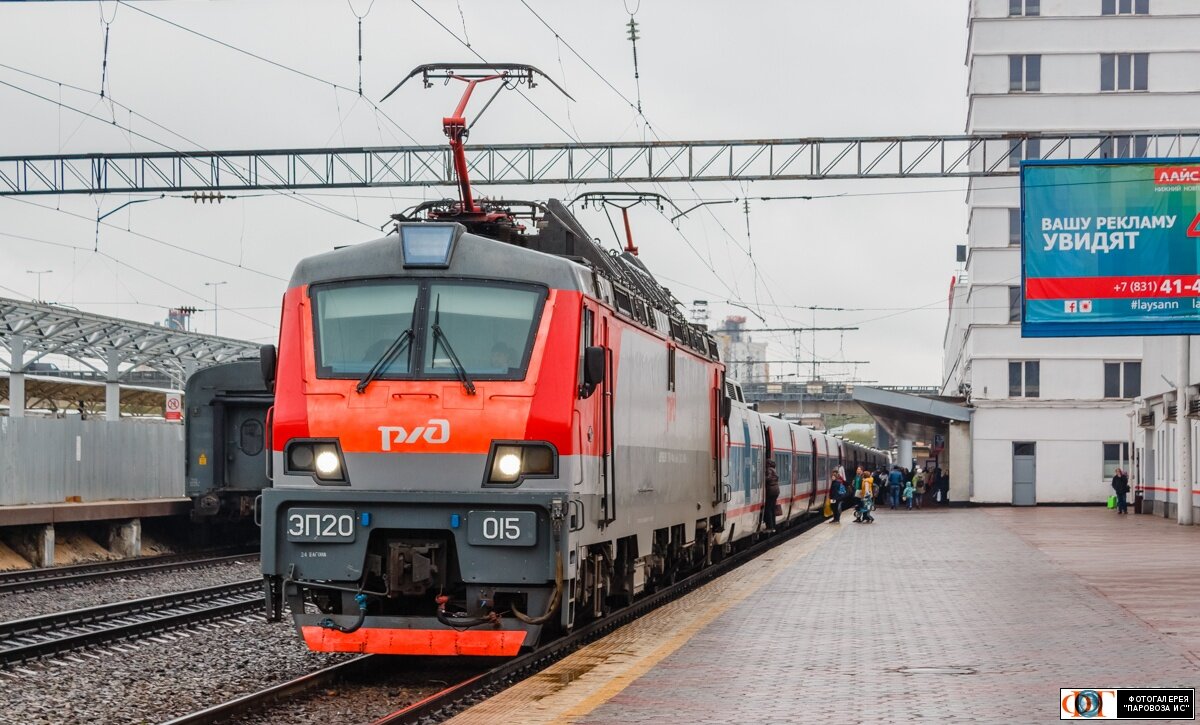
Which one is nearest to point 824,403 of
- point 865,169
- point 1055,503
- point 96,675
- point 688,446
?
point 1055,503

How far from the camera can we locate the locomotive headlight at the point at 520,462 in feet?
36.8

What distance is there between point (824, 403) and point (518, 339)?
79.7 m

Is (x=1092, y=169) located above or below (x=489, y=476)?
above

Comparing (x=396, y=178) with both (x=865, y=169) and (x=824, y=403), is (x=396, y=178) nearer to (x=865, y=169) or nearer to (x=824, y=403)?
(x=865, y=169)

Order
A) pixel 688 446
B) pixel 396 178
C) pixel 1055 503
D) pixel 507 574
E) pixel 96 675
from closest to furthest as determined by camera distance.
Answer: pixel 507 574, pixel 96 675, pixel 688 446, pixel 396 178, pixel 1055 503

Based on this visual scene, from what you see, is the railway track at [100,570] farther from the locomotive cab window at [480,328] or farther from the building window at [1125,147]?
the building window at [1125,147]

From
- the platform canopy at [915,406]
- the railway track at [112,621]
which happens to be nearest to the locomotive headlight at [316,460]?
the railway track at [112,621]

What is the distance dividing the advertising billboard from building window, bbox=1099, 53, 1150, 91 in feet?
79.0

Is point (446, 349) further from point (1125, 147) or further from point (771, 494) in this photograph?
point (1125, 147)

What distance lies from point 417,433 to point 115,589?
33.3 ft

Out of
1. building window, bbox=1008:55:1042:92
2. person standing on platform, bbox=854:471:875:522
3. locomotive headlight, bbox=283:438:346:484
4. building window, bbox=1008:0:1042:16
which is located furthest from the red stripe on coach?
building window, bbox=1008:0:1042:16

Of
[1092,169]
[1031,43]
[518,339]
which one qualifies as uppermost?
[1031,43]

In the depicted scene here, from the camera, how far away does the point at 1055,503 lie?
5088 centimetres

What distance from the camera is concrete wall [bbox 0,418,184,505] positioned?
24625mm
